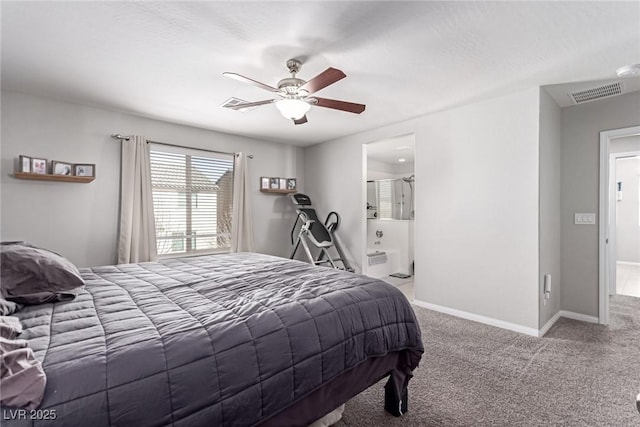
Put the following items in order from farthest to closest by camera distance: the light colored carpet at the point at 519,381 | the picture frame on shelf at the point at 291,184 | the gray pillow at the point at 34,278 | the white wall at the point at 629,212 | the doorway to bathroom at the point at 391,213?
the white wall at the point at 629,212 < the doorway to bathroom at the point at 391,213 < the picture frame on shelf at the point at 291,184 < the light colored carpet at the point at 519,381 < the gray pillow at the point at 34,278

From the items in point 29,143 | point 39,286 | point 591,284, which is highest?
point 29,143

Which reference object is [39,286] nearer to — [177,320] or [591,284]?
[177,320]

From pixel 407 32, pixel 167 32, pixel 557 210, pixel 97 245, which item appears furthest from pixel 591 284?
pixel 97 245

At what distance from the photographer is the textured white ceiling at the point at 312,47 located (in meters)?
1.75

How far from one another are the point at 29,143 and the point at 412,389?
412 centimetres

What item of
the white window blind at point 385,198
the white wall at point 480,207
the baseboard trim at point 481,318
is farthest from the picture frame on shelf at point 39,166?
the white window blind at point 385,198

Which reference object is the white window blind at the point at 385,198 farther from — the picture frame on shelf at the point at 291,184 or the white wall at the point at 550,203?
the white wall at the point at 550,203

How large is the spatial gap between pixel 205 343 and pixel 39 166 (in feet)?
10.1

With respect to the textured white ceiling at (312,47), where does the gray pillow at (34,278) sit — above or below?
below

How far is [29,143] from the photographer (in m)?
2.95

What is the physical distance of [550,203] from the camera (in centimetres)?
311

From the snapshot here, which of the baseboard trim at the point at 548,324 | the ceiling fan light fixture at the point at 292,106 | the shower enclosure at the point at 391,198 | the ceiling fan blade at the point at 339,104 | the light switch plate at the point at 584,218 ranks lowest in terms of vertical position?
the baseboard trim at the point at 548,324

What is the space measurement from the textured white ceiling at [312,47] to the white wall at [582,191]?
2.63 feet

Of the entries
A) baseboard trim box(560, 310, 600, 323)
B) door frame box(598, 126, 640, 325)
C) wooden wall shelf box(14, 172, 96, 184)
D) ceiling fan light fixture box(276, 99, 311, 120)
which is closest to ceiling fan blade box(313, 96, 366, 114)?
ceiling fan light fixture box(276, 99, 311, 120)
